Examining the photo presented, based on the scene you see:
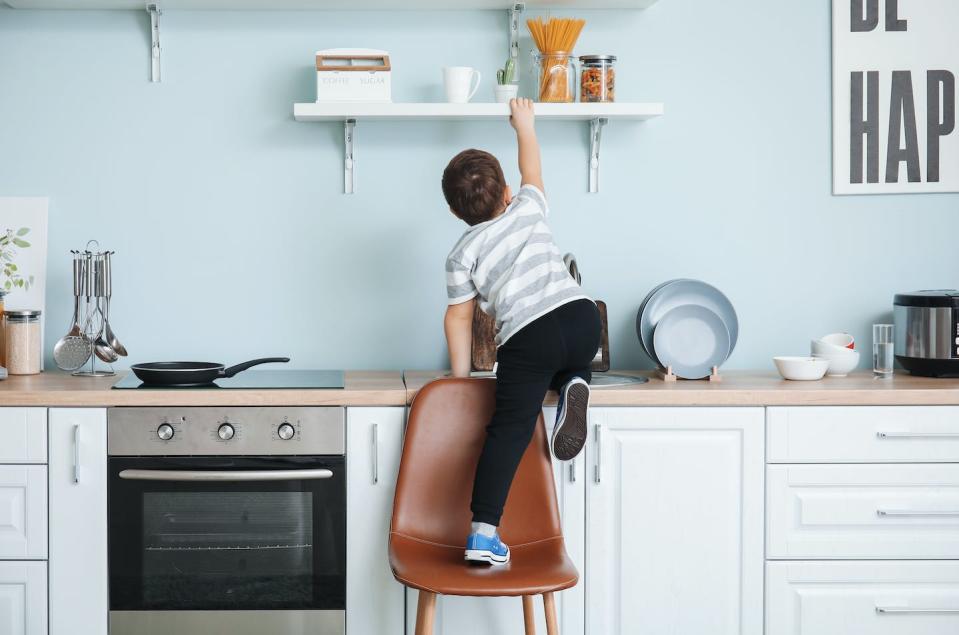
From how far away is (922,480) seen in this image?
7.57 ft

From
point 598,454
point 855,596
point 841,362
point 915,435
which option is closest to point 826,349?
point 841,362

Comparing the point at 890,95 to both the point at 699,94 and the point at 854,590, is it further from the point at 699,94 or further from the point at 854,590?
the point at 854,590

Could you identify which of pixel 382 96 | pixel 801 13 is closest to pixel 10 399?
pixel 382 96

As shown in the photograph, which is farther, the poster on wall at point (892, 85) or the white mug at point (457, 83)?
the poster on wall at point (892, 85)

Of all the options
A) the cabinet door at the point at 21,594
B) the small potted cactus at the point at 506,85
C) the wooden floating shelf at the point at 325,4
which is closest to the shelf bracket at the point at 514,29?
the wooden floating shelf at the point at 325,4

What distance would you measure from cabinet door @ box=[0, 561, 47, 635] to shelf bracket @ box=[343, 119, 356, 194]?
49.6 inches

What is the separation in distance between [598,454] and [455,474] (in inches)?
14.1

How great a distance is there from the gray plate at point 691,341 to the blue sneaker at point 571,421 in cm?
46

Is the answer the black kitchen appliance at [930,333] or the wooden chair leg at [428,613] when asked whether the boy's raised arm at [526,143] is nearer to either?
the wooden chair leg at [428,613]

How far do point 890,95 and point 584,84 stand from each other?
943 mm

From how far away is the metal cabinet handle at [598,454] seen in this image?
2264 millimetres

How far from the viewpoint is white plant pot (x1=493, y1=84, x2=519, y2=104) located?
2543 millimetres

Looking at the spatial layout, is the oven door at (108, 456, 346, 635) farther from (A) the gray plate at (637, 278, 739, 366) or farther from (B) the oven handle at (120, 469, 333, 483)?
(A) the gray plate at (637, 278, 739, 366)

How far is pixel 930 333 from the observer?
8.29 feet
